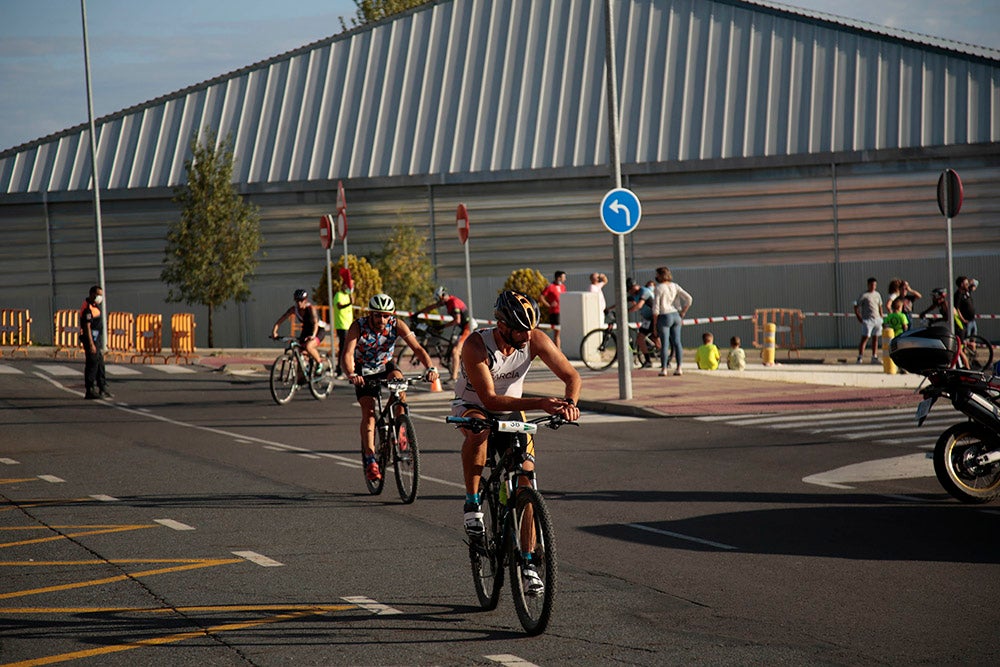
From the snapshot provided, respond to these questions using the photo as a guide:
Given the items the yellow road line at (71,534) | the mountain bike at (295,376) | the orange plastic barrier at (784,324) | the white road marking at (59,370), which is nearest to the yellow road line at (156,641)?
the yellow road line at (71,534)

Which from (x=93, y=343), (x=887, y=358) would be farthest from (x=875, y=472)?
(x=93, y=343)

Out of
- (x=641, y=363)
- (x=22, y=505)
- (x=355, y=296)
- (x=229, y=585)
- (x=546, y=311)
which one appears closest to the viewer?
(x=229, y=585)

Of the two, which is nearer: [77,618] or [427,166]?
[77,618]

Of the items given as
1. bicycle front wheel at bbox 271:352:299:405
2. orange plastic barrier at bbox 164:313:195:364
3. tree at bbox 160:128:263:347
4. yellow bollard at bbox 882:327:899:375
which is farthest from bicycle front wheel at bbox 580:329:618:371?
tree at bbox 160:128:263:347

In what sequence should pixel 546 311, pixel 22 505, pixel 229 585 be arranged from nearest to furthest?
pixel 229 585, pixel 22 505, pixel 546 311

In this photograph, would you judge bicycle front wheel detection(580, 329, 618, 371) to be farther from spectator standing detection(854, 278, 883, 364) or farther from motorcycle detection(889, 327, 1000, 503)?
motorcycle detection(889, 327, 1000, 503)

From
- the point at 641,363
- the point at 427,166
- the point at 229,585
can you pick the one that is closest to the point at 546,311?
the point at 641,363

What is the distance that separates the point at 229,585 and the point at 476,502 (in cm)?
176

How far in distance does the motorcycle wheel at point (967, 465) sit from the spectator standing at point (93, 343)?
15.2 metres

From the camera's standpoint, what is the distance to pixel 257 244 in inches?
1439

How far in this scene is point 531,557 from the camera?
688 centimetres

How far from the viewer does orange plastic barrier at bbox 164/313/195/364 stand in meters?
31.0

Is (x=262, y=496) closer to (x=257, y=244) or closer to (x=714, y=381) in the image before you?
(x=714, y=381)

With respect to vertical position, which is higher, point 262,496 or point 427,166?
point 427,166
